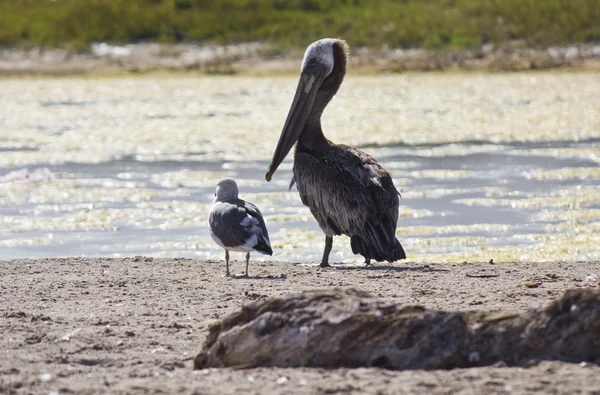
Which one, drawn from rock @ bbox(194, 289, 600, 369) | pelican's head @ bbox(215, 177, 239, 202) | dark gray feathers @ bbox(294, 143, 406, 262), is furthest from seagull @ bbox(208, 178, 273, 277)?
rock @ bbox(194, 289, 600, 369)

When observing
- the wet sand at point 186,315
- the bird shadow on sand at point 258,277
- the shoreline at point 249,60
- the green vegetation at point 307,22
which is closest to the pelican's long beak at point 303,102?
the wet sand at point 186,315

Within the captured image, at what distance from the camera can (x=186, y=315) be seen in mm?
5977

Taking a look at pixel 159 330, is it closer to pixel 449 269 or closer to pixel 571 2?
pixel 449 269

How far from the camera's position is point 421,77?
974 inches

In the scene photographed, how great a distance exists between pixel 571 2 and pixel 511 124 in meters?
15.1

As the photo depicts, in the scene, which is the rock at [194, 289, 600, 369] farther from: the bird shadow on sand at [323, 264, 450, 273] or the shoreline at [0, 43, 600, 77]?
the shoreline at [0, 43, 600, 77]

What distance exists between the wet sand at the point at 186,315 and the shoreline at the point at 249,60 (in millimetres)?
18079

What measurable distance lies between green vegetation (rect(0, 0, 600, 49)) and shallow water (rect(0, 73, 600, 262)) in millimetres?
4758

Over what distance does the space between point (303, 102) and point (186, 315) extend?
3.10 metres

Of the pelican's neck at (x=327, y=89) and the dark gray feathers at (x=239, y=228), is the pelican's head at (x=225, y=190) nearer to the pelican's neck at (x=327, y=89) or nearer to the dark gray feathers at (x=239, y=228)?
the dark gray feathers at (x=239, y=228)

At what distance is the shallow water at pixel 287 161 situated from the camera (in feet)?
30.2

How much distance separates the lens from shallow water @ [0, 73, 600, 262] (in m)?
9.20

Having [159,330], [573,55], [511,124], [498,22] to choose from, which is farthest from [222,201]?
[498,22]

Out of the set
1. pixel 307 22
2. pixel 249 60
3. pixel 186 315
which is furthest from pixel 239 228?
pixel 307 22
